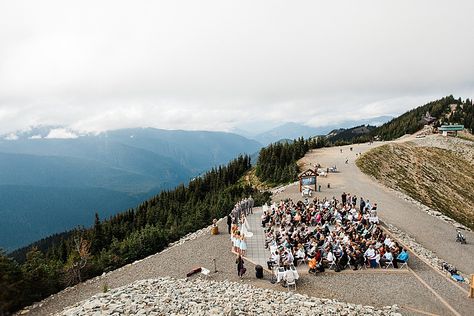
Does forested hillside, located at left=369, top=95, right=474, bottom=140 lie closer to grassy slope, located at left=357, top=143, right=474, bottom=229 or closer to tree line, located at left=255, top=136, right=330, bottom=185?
grassy slope, located at left=357, top=143, right=474, bottom=229

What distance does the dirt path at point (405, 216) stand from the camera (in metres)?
24.8

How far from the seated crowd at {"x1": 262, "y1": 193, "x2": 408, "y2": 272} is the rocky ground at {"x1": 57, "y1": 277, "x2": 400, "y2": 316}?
360 centimetres

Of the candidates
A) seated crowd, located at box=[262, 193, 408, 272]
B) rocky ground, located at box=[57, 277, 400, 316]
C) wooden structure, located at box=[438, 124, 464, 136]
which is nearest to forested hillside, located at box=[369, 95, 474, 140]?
wooden structure, located at box=[438, 124, 464, 136]

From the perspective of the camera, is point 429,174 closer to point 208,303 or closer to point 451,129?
point 451,129

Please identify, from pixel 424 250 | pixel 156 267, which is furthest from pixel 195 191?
pixel 424 250

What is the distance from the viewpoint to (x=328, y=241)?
2106cm

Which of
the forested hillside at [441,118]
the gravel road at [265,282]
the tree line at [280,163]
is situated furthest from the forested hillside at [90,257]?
the forested hillside at [441,118]

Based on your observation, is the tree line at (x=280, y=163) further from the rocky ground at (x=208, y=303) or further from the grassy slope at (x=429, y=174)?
the rocky ground at (x=208, y=303)

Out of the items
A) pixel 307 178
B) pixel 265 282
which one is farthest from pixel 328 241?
pixel 307 178

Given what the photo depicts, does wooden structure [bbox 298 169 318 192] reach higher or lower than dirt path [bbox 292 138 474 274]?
higher

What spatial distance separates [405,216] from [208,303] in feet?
80.8

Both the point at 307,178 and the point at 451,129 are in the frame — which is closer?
the point at 307,178

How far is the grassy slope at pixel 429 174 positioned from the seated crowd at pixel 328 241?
22.2 metres

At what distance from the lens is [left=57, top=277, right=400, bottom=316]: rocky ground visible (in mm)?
13617
